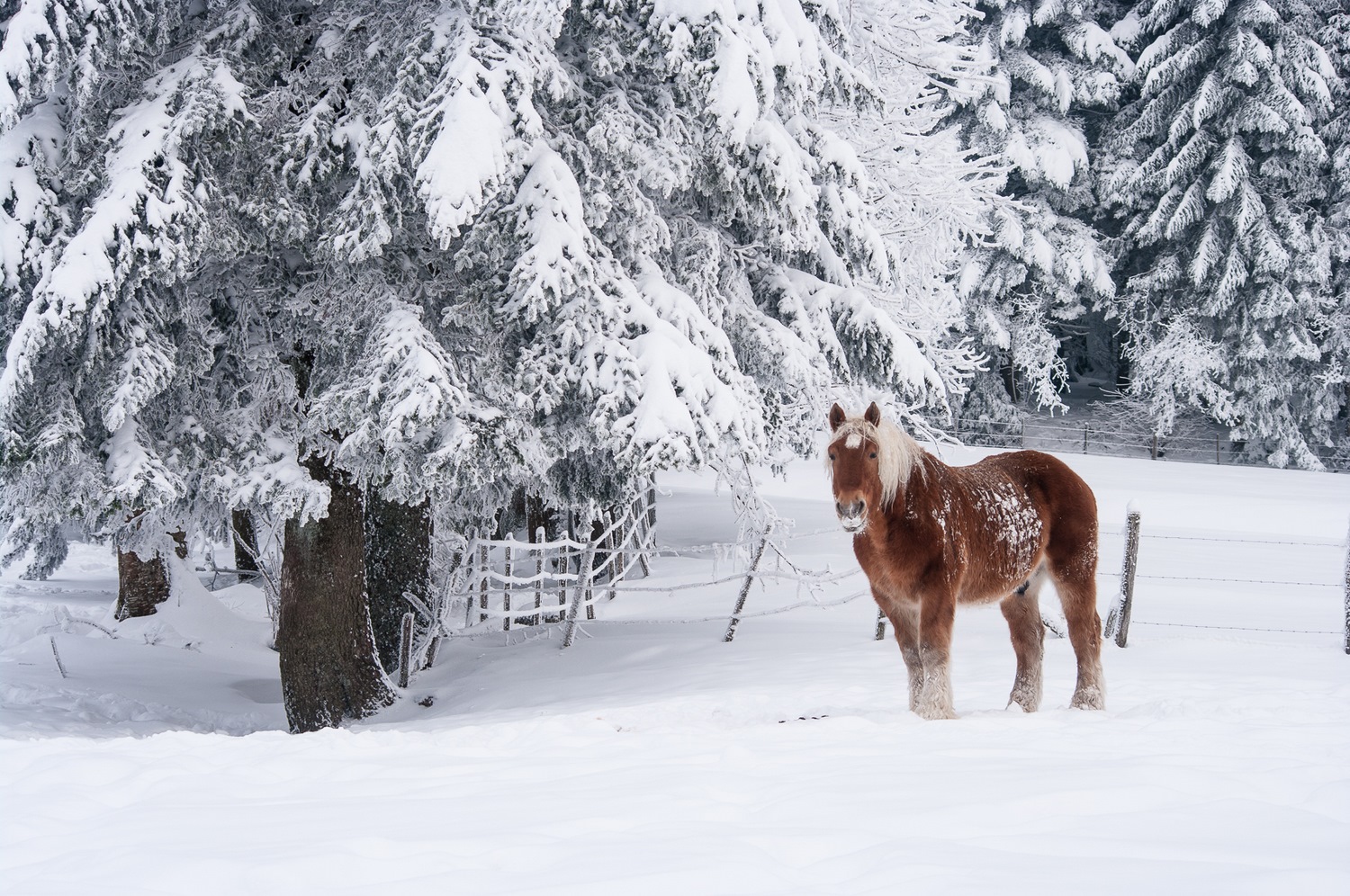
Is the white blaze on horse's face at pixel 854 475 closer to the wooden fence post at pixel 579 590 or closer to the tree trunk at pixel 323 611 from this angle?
the tree trunk at pixel 323 611

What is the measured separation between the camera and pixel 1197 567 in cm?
1340

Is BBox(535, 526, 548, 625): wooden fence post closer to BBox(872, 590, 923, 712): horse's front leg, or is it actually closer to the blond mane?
BBox(872, 590, 923, 712): horse's front leg

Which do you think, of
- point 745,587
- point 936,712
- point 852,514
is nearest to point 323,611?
point 745,587

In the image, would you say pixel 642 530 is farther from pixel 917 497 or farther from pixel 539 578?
pixel 917 497

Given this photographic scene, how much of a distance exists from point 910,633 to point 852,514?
105cm

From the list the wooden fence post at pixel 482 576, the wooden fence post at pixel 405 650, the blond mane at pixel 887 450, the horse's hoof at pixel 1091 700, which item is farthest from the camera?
the wooden fence post at pixel 482 576

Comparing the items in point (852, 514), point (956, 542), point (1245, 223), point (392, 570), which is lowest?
point (392, 570)

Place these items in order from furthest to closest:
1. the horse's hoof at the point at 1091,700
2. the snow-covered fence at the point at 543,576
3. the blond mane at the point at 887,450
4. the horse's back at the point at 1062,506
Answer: the snow-covered fence at the point at 543,576
the horse's back at the point at 1062,506
the horse's hoof at the point at 1091,700
the blond mane at the point at 887,450

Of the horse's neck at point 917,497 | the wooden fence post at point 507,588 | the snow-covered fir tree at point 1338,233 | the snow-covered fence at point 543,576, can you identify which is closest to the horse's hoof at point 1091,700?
the horse's neck at point 917,497

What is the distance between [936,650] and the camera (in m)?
4.91

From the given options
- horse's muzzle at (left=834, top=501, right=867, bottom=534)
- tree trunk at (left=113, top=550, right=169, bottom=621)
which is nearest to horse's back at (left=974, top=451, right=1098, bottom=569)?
horse's muzzle at (left=834, top=501, right=867, bottom=534)

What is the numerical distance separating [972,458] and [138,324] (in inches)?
671

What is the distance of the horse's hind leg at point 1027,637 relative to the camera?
5.57 meters

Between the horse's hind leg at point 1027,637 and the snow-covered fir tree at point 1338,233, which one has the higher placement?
the snow-covered fir tree at point 1338,233
